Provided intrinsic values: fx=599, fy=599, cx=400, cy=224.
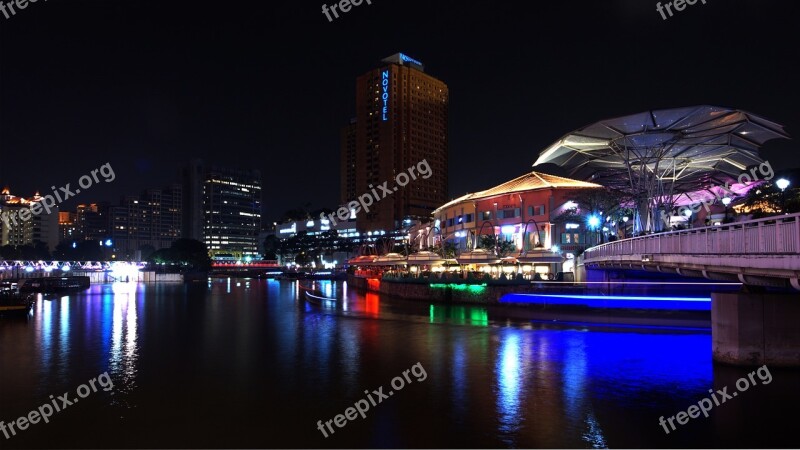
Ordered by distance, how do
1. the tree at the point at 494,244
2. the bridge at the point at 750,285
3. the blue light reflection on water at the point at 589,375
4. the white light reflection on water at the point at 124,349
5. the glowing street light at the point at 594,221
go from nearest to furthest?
1. the bridge at the point at 750,285
2. the blue light reflection on water at the point at 589,375
3. the white light reflection on water at the point at 124,349
4. the glowing street light at the point at 594,221
5. the tree at the point at 494,244

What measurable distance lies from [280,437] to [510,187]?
77.1 meters

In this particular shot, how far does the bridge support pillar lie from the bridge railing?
255 cm

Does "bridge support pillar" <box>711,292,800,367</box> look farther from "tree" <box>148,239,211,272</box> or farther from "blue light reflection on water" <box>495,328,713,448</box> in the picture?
"tree" <box>148,239,211,272</box>

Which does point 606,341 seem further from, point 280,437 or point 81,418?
point 81,418

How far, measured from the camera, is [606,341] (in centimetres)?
3616

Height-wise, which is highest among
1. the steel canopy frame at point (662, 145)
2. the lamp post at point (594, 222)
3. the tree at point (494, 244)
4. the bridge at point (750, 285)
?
the steel canopy frame at point (662, 145)

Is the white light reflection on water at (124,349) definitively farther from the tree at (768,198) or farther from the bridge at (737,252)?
the tree at (768,198)

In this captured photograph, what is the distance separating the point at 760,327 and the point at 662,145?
1218 inches

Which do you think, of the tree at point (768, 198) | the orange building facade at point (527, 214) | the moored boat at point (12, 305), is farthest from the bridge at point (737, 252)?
the moored boat at point (12, 305)

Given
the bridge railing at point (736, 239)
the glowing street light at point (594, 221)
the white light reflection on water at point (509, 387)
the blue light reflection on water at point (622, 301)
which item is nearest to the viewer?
the bridge railing at point (736, 239)

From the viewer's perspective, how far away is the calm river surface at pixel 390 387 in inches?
714

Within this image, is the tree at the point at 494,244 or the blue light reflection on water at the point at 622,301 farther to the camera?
the tree at the point at 494,244

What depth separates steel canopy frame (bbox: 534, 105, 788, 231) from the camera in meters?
46.1

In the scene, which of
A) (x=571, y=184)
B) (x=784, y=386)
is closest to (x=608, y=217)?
(x=571, y=184)
